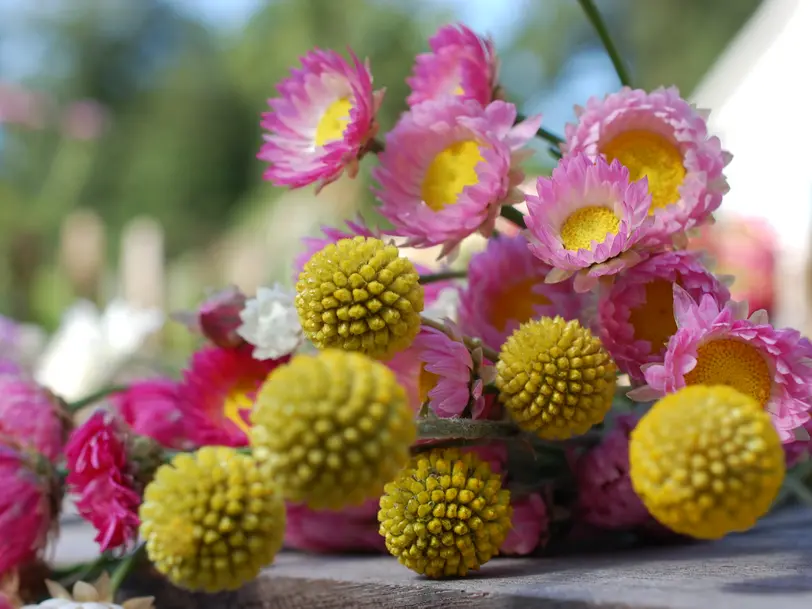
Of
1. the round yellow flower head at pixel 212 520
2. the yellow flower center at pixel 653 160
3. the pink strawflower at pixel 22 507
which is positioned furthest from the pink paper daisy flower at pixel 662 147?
the pink strawflower at pixel 22 507

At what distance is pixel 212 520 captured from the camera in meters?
0.32

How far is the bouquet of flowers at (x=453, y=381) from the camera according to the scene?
0.31 metres

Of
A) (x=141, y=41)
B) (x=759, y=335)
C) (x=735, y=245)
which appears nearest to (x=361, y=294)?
(x=759, y=335)

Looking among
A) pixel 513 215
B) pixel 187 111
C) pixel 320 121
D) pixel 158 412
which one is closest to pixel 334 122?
pixel 320 121

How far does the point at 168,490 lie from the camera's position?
12.8 inches

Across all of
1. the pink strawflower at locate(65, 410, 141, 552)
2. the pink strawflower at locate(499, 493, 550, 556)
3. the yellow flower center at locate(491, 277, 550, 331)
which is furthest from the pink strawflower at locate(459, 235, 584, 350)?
the pink strawflower at locate(65, 410, 141, 552)

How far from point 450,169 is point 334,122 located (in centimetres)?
8

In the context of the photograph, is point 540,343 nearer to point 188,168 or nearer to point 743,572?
point 743,572

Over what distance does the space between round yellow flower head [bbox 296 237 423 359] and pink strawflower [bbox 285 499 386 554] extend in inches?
6.5

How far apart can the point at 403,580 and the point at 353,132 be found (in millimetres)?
240

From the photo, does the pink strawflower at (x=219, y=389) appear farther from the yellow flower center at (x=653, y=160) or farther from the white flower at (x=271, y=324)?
the yellow flower center at (x=653, y=160)

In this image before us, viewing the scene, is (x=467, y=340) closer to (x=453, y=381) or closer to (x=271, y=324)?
(x=453, y=381)

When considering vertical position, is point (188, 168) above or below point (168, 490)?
above

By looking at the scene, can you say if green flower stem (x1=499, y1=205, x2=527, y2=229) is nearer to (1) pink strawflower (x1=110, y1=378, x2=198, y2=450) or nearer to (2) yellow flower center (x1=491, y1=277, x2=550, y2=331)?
(2) yellow flower center (x1=491, y1=277, x2=550, y2=331)
